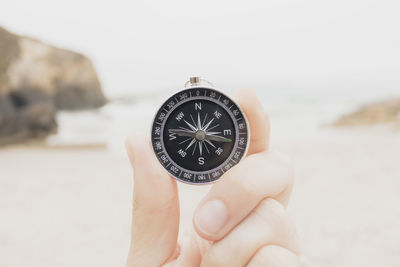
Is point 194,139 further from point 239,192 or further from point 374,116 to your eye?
point 374,116

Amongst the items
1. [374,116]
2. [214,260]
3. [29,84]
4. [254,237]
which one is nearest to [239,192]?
[254,237]

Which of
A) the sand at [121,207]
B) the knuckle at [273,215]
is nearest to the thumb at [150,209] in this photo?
the knuckle at [273,215]

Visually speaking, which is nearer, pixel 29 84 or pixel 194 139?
pixel 194 139

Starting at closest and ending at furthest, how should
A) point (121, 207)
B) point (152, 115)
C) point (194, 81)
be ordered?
point (194, 81), point (121, 207), point (152, 115)

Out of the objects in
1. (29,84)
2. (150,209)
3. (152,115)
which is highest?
(150,209)

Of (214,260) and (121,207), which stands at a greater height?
(214,260)

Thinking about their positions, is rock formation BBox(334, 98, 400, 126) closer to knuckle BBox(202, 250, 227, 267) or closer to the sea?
the sea

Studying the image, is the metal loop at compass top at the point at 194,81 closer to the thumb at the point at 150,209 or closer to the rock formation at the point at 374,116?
the thumb at the point at 150,209

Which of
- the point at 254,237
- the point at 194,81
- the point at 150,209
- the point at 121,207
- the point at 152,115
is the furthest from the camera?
the point at 152,115

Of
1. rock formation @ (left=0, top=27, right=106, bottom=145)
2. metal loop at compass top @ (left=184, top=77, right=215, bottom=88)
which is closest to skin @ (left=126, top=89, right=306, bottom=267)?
metal loop at compass top @ (left=184, top=77, right=215, bottom=88)
